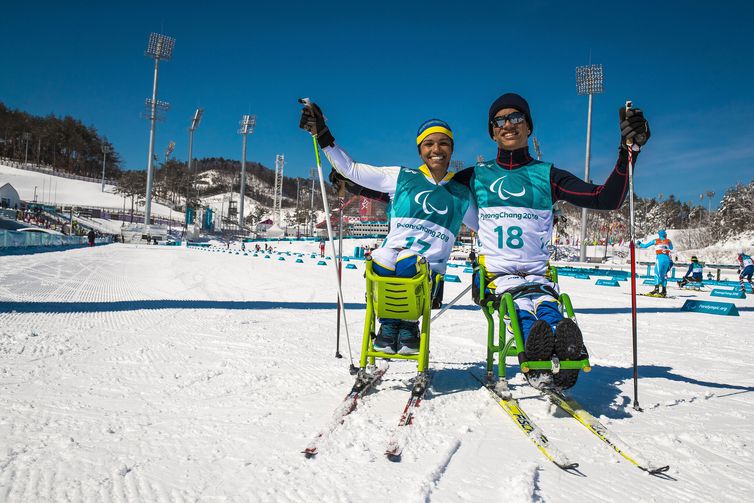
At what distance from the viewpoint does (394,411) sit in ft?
7.91

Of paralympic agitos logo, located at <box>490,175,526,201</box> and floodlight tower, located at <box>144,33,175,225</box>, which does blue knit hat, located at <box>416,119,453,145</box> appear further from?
floodlight tower, located at <box>144,33,175,225</box>

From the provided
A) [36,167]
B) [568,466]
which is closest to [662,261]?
[568,466]

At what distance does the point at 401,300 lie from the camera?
2.65m

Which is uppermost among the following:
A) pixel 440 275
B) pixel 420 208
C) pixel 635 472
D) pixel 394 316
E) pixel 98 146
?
pixel 98 146

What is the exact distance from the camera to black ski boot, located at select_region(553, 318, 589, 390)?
219 cm

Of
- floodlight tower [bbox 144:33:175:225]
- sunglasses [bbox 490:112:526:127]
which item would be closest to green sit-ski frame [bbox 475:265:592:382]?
sunglasses [bbox 490:112:526:127]

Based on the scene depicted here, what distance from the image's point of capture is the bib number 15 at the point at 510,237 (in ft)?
9.53

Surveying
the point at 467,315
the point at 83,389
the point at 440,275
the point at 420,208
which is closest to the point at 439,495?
the point at 440,275

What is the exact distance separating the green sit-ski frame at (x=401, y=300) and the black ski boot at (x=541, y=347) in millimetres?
643

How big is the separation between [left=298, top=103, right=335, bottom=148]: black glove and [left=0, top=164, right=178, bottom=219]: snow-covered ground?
8316 centimetres

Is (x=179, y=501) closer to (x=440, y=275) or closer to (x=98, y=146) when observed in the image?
(x=440, y=275)

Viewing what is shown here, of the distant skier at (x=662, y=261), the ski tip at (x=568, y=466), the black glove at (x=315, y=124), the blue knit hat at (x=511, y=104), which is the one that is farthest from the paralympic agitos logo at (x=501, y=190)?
the distant skier at (x=662, y=261)

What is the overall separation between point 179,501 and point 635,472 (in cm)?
183

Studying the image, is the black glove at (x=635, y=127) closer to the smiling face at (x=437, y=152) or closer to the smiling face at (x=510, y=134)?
the smiling face at (x=510, y=134)
